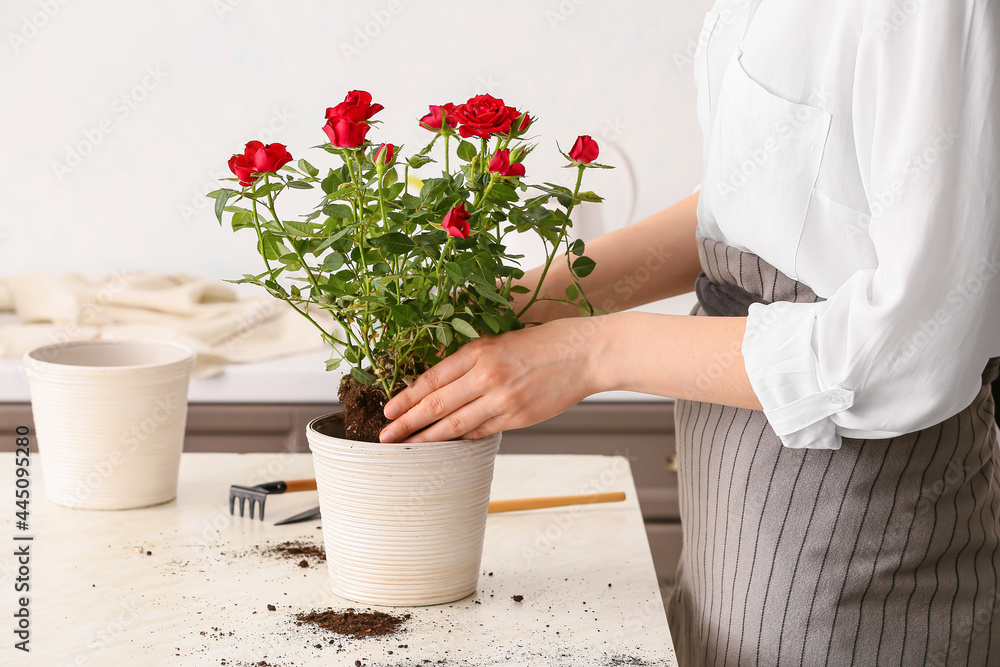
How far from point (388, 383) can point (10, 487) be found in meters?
0.53

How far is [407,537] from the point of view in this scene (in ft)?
2.23

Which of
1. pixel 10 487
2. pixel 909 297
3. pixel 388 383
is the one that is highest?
pixel 909 297

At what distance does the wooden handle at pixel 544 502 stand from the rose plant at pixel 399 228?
0.26m

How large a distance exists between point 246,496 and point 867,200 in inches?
25.9

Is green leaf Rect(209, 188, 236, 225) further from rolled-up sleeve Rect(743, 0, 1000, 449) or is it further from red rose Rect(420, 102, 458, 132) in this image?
rolled-up sleeve Rect(743, 0, 1000, 449)

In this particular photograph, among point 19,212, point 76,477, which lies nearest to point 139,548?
point 76,477

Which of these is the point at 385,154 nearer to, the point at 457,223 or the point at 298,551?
the point at 457,223

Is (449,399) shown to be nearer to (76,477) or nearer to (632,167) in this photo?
(76,477)

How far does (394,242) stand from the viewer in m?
0.62

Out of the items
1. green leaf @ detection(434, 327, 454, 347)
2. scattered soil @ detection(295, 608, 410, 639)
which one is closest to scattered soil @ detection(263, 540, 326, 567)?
scattered soil @ detection(295, 608, 410, 639)

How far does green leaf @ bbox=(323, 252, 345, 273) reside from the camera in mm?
644

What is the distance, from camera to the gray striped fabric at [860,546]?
2.30ft

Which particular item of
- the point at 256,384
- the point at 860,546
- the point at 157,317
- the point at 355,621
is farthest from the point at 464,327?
the point at 157,317

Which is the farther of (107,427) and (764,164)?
(107,427)
